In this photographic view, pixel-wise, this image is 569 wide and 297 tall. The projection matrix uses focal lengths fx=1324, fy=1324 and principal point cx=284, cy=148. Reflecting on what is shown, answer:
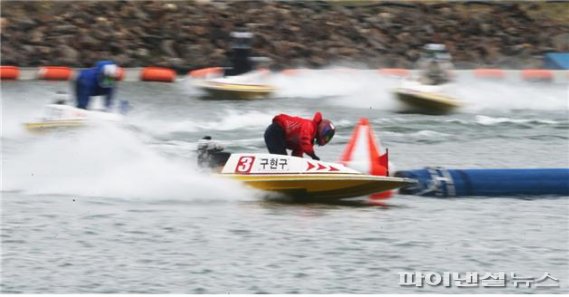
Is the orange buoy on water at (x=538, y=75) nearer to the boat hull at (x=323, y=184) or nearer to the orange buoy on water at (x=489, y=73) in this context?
the orange buoy on water at (x=489, y=73)

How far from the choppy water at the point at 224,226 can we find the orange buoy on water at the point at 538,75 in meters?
8.37

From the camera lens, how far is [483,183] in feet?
50.3

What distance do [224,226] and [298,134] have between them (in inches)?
54.8

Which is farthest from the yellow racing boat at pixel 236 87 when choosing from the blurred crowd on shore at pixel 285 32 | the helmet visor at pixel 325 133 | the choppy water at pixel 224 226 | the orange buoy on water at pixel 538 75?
the helmet visor at pixel 325 133

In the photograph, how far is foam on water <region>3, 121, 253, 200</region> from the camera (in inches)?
577

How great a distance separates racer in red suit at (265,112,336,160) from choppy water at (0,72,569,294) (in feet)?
1.99

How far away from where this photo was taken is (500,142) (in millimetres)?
21422

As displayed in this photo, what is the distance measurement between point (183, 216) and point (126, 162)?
1849 millimetres

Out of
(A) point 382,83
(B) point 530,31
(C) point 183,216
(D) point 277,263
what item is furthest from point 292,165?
(B) point 530,31

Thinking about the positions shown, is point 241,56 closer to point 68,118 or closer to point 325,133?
point 68,118

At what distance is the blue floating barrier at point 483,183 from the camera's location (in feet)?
50.3

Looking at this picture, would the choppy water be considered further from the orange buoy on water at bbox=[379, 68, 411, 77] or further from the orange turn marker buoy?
the orange buoy on water at bbox=[379, 68, 411, 77]

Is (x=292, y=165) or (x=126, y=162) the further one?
(x=126, y=162)

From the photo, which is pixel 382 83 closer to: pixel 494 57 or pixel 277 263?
pixel 494 57
